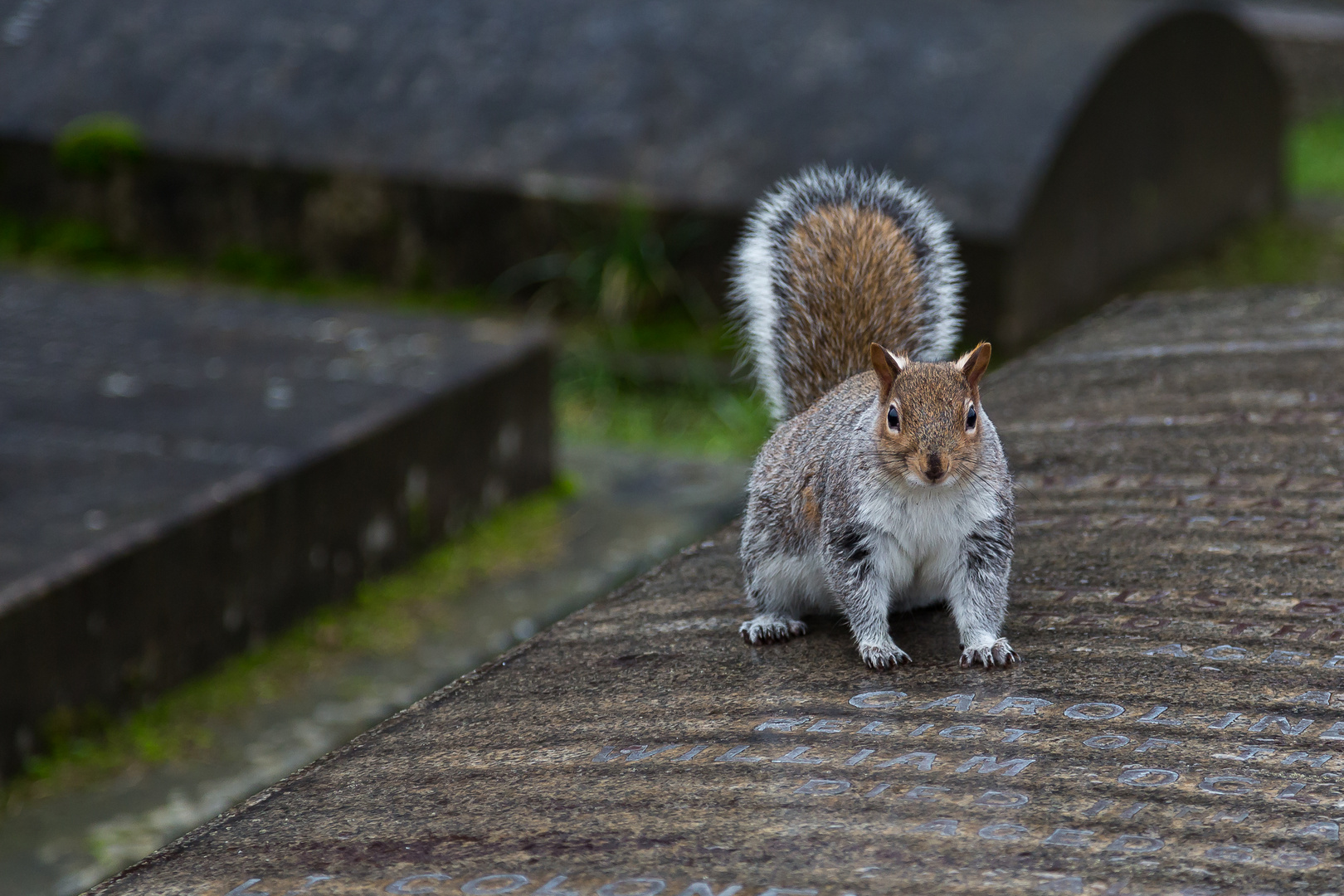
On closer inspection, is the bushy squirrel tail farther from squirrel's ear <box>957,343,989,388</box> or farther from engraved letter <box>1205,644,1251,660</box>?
engraved letter <box>1205,644,1251,660</box>

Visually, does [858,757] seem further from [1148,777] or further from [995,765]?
[1148,777]

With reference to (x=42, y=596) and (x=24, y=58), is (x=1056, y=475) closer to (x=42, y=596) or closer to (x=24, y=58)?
(x=42, y=596)

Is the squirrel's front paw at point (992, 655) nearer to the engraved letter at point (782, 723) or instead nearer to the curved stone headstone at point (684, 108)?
the engraved letter at point (782, 723)

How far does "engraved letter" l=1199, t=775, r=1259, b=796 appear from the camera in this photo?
5.31 ft

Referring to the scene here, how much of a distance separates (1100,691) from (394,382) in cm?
392

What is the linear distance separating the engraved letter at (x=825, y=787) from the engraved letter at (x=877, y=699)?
19cm

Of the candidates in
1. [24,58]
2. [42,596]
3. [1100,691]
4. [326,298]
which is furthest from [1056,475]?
[24,58]

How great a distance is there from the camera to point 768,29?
7547mm

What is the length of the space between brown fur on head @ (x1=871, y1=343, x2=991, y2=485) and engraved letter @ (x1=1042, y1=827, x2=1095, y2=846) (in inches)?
21.2

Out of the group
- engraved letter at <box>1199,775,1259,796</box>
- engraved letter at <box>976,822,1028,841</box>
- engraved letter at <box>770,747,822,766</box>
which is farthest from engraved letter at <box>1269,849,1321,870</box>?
engraved letter at <box>770,747,822,766</box>

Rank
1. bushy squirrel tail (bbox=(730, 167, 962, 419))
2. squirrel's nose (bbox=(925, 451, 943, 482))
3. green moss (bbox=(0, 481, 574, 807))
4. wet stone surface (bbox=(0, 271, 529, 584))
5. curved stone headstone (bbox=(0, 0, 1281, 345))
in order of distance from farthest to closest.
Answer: curved stone headstone (bbox=(0, 0, 1281, 345)), wet stone surface (bbox=(0, 271, 529, 584)), green moss (bbox=(0, 481, 574, 807)), bushy squirrel tail (bbox=(730, 167, 962, 419)), squirrel's nose (bbox=(925, 451, 943, 482))

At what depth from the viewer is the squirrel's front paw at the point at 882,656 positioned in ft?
6.50

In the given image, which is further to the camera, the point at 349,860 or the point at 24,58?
the point at 24,58

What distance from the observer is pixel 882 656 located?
199 centimetres
